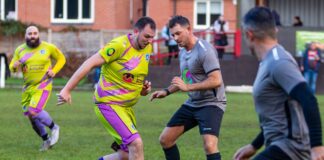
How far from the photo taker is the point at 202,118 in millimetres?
10664

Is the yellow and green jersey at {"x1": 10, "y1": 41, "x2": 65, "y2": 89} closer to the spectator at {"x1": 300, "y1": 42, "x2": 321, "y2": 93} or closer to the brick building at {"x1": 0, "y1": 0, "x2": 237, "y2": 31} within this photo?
the spectator at {"x1": 300, "y1": 42, "x2": 321, "y2": 93}

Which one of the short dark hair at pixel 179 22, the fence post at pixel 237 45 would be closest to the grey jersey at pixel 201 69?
the short dark hair at pixel 179 22

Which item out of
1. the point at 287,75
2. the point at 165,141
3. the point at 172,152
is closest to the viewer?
the point at 287,75

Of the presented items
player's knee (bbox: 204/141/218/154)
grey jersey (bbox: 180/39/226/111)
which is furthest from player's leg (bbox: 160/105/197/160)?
player's knee (bbox: 204/141/218/154)

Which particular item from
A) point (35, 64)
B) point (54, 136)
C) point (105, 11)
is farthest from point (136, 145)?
point (105, 11)

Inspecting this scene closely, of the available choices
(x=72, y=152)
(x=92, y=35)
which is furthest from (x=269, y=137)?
(x=92, y=35)

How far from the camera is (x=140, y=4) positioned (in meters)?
44.9

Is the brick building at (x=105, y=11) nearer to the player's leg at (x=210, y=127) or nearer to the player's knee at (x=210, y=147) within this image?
the player's leg at (x=210, y=127)

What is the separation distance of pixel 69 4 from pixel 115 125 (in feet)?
117

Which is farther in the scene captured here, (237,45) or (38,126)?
(237,45)

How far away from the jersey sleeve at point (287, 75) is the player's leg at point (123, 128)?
3.73m

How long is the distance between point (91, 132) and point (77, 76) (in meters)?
8.14

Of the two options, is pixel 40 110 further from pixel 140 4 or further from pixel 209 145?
pixel 140 4

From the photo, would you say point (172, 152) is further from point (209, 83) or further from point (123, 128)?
point (209, 83)
